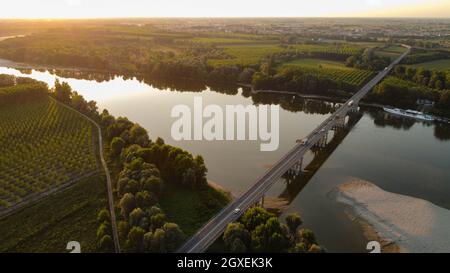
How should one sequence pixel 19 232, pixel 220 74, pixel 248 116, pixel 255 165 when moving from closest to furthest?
1. pixel 19 232
2. pixel 255 165
3. pixel 248 116
4. pixel 220 74

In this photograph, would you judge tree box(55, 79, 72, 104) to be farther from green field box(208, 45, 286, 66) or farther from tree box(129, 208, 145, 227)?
green field box(208, 45, 286, 66)

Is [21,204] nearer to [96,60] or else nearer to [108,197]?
[108,197]

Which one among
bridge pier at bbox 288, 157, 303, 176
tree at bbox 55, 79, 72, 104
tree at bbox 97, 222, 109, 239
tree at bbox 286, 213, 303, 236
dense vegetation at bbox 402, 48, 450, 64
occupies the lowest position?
tree at bbox 286, 213, 303, 236

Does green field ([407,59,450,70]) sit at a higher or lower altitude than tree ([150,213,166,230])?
higher

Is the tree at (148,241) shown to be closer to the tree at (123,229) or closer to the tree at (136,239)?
the tree at (136,239)

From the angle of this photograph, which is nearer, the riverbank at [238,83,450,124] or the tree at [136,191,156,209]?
the tree at [136,191,156,209]

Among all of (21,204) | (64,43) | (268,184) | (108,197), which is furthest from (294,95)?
(64,43)

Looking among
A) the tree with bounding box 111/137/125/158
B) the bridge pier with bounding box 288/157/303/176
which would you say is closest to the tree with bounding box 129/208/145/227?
the tree with bounding box 111/137/125/158

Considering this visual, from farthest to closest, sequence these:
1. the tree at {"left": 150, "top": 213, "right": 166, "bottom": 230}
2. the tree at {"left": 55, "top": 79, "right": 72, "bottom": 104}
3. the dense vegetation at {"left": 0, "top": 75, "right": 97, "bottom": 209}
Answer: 1. the tree at {"left": 55, "top": 79, "right": 72, "bottom": 104}
2. the dense vegetation at {"left": 0, "top": 75, "right": 97, "bottom": 209}
3. the tree at {"left": 150, "top": 213, "right": 166, "bottom": 230}
